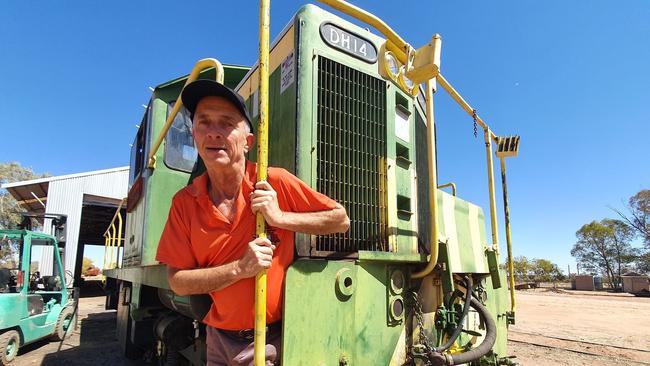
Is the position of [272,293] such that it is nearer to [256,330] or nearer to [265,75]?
[256,330]

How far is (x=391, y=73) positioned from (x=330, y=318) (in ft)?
5.00

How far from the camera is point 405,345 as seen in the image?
2.31 meters

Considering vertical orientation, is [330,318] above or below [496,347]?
above

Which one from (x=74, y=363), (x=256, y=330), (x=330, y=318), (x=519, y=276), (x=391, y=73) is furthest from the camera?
(x=519, y=276)

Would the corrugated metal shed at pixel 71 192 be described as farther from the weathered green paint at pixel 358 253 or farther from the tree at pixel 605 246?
the tree at pixel 605 246

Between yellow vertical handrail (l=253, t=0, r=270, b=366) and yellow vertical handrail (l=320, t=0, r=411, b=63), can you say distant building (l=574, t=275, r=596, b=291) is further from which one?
yellow vertical handrail (l=253, t=0, r=270, b=366)

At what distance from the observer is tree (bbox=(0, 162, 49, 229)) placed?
3219 cm

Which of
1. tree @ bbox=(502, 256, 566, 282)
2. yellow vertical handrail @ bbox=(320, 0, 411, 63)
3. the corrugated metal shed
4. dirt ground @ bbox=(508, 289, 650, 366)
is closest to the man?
yellow vertical handrail @ bbox=(320, 0, 411, 63)

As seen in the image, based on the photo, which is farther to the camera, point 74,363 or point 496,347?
point 74,363

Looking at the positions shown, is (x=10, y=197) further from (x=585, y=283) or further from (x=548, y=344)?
(x=585, y=283)

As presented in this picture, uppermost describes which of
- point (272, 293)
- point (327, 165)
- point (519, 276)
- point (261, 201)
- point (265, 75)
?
point (265, 75)

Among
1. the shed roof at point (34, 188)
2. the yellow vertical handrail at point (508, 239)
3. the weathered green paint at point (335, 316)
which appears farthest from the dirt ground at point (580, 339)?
the shed roof at point (34, 188)

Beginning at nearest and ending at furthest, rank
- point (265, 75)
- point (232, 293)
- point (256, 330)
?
point (256, 330), point (265, 75), point (232, 293)

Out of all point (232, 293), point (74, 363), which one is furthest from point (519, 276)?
point (232, 293)
